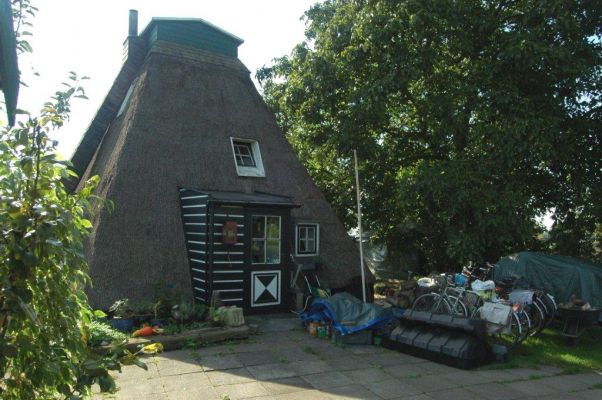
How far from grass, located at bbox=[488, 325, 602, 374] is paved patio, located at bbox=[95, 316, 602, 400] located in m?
0.30

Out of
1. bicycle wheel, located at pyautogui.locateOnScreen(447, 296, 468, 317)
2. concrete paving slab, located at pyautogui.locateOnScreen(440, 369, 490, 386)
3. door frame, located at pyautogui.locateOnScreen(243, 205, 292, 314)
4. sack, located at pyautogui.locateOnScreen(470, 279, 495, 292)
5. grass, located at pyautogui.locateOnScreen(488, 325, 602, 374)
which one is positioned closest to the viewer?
concrete paving slab, located at pyautogui.locateOnScreen(440, 369, 490, 386)

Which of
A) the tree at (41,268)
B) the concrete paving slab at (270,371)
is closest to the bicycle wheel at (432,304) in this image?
the concrete paving slab at (270,371)

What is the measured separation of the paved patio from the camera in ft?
20.0

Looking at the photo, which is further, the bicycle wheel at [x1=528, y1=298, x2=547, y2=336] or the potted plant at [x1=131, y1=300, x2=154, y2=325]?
the bicycle wheel at [x1=528, y1=298, x2=547, y2=336]

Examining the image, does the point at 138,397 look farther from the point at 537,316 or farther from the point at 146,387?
the point at 537,316

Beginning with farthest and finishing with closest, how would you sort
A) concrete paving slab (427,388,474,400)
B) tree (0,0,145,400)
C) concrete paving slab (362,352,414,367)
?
concrete paving slab (362,352,414,367), concrete paving slab (427,388,474,400), tree (0,0,145,400)

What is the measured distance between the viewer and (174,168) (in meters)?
11.3

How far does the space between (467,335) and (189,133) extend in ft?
27.8

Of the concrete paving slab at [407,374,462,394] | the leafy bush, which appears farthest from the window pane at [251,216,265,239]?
the concrete paving slab at [407,374,462,394]

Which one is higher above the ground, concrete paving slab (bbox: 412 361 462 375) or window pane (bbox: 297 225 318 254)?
window pane (bbox: 297 225 318 254)

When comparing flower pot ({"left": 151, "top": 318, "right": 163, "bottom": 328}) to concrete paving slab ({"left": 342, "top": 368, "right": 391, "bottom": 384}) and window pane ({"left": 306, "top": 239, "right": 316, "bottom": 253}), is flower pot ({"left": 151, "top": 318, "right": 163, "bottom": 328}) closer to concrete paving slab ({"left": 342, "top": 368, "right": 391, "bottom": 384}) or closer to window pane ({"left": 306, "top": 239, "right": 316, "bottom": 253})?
concrete paving slab ({"left": 342, "top": 368, "right": 391, "bottom": 384})

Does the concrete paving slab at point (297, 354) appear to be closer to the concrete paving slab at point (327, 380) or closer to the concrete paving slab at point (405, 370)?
the concrete paving slab at point (327, 380)

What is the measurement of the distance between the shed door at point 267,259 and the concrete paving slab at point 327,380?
4.01 meters

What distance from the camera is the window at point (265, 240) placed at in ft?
35.6
